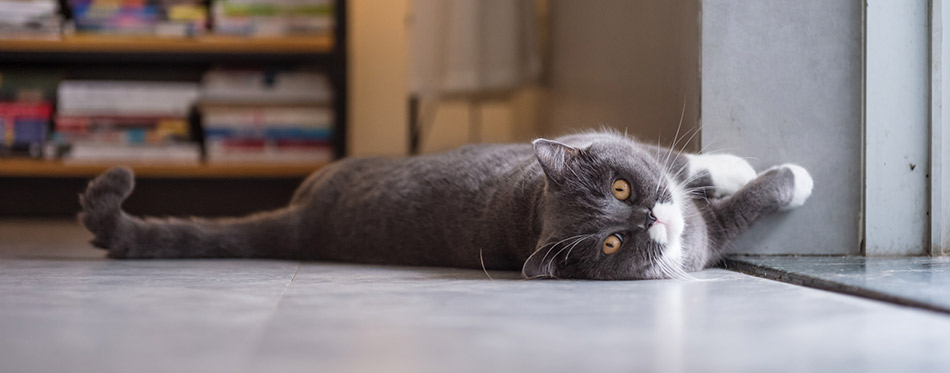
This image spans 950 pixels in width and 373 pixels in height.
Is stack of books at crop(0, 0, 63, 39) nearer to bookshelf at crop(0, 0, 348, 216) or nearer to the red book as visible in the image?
bookshelf at crop(0, 0, 348, 216)

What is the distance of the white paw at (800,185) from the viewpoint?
1.58 meters

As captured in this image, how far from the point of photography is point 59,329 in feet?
3.25

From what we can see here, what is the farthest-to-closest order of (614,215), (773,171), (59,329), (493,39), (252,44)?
(252,44) → (493,39) → (773,171) → (614,215) → (59,329)

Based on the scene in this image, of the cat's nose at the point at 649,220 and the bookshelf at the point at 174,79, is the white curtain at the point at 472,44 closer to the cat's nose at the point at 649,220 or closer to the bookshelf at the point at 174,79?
the bookshelf at the point at 174,79

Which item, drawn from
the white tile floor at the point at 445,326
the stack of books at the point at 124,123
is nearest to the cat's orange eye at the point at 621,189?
the white tile floor at the point at 445,326

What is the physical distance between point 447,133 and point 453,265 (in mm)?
2098

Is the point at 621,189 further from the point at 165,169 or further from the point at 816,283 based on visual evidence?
the point at 165,169

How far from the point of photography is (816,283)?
1305mm

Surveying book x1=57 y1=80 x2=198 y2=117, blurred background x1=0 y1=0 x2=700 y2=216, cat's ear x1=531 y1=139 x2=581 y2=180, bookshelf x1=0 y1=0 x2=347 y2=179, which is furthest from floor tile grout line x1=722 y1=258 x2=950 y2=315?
book x1=57 y1=80 x2=198 y2=117

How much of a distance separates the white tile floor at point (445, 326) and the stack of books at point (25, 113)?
2.02m

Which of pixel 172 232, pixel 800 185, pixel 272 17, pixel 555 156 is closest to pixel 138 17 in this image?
pixel 272 17

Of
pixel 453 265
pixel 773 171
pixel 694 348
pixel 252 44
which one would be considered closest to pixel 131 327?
pixel 694 348

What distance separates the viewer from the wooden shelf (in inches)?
127

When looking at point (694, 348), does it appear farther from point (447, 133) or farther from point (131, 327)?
point (447, 133)
